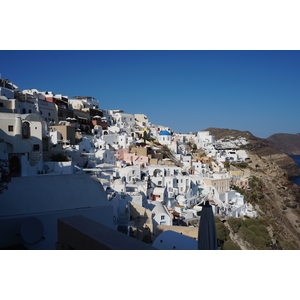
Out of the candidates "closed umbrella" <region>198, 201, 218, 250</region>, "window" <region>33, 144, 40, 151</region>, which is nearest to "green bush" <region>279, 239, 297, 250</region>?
"window" <region>33, 144, 40, 151</region>

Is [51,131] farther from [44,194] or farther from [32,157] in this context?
[44,194]

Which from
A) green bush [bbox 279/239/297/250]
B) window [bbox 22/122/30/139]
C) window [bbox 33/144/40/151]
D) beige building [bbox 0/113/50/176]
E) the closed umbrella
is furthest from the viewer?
green bush [bbox 279/239/297/250]

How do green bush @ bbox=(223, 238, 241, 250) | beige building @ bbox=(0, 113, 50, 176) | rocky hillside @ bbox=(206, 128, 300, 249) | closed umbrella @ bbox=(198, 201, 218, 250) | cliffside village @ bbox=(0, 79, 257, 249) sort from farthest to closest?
rocky hillside @ bbox=(206, 128, 300, 249), green bush @ bbox=(223, 238, 241, 250), beige building @ bbox=(0, 113, 50, 176), cliffside village @ bbox=(0, 79, 257, 249), closed umbrella @ bbox=(198, 201, 218, 250)

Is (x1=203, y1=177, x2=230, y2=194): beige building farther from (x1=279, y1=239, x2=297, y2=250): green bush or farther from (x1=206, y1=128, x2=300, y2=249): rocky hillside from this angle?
(x1=279, y1=239, x2=297, y2=250): green bush

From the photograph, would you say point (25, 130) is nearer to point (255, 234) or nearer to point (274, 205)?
point (255, 234)

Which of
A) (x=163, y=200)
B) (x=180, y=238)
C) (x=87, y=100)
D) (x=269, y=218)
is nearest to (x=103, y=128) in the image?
(x=87, y=100)

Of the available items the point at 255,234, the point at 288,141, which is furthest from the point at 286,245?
the point at 288,141

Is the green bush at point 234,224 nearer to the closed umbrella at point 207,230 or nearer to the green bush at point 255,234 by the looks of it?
the green bush at point 255,234
